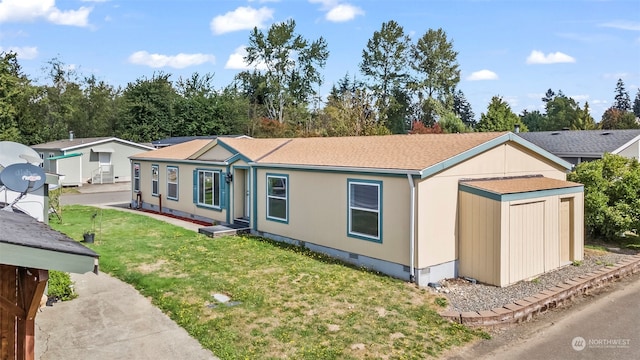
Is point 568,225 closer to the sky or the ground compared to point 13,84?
closer to the ground

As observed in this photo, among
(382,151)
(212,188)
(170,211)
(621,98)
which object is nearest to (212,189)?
(212,188)

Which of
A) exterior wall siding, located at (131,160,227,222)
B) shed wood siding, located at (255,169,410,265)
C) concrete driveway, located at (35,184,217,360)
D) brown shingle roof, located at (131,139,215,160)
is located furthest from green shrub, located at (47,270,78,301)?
brown shingle roof, located at (131,139,215,160)

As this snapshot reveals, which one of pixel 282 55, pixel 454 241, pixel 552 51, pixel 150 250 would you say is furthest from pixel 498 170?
pixel 282 55

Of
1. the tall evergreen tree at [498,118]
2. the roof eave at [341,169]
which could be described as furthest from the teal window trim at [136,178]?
the tall evergreen tree at [498,118]

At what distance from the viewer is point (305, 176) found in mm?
12562

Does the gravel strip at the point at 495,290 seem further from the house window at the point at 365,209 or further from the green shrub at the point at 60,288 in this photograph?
the green shrub at the point at 60,288

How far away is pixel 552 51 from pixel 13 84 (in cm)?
4082

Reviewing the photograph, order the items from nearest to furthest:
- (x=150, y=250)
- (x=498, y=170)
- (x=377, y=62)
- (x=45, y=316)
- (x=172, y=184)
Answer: (x=45, y=316) < (x=498, y=170) < (x=150, y=250) < (x=172, y=184) < (x=377, y=62)

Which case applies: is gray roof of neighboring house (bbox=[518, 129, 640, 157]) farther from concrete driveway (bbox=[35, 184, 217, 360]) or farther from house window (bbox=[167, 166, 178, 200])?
concrete driveway (bbox=[35, 184, 217, 360])

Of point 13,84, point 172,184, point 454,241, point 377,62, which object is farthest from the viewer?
point 377,62

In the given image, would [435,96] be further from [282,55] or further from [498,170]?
[498,170]

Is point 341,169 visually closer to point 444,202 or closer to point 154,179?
point 444,202

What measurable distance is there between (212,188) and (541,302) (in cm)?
1197

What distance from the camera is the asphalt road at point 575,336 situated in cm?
667
